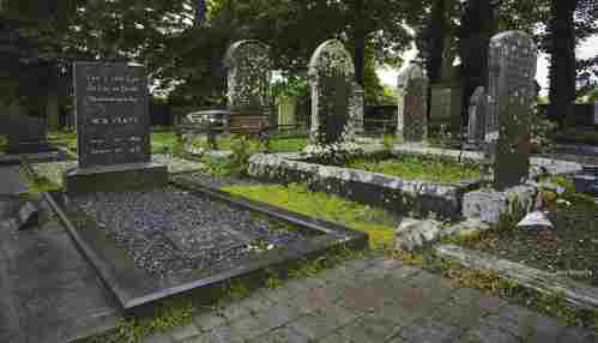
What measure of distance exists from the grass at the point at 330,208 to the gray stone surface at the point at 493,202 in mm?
891

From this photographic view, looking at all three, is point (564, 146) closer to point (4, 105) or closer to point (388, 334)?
point (388, 334)

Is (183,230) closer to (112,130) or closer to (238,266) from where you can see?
(238,266)

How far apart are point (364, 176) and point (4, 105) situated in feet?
79.3

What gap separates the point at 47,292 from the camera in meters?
2.92

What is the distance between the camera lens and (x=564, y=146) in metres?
12.7

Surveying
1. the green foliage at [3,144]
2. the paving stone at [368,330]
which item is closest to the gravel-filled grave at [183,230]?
the paving stone at [368,330]

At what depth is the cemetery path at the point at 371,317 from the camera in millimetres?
Answer: 2436

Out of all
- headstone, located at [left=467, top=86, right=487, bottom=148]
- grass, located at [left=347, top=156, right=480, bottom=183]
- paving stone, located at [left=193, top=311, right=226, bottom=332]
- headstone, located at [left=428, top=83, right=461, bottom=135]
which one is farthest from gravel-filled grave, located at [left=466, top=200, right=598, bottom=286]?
headstone, located at [left=428, top=83, right=461, bottom=135]

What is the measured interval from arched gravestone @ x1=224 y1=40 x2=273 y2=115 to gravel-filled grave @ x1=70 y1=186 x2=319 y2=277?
263 inches

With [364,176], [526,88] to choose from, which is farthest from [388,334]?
[526,88]

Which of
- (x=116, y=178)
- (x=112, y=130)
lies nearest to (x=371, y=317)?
(x=116, y=178)

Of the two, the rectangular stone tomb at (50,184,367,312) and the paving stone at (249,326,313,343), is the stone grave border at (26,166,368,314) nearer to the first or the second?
the rectangular stone tomb at (50,184,367,312)

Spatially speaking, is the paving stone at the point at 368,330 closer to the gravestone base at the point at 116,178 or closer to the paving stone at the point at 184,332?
the paving stone at the point at 184,332

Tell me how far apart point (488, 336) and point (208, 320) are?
1808 millimetres
